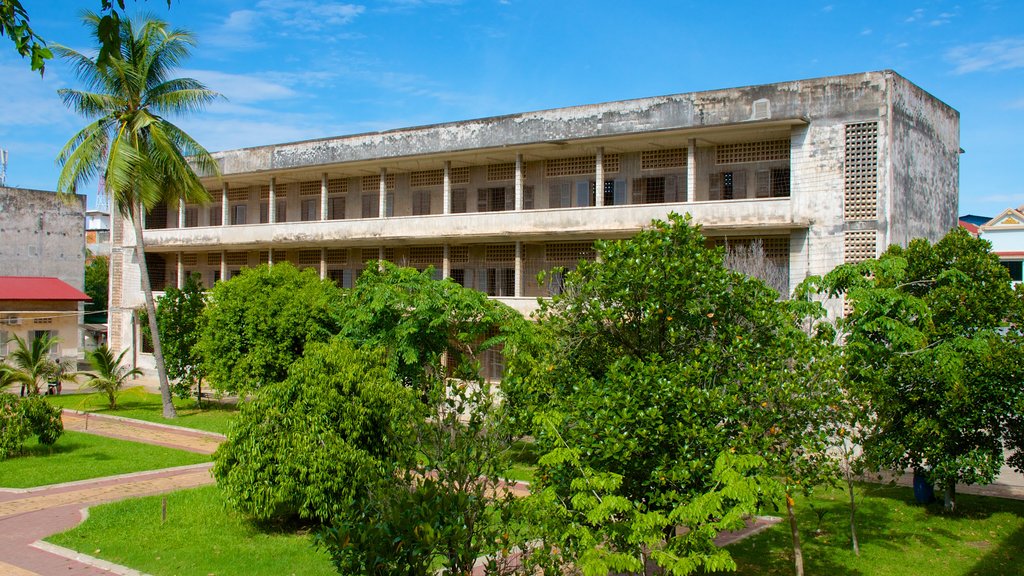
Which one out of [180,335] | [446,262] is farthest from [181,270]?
[446,262]

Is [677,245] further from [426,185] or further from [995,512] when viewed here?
[426,185]

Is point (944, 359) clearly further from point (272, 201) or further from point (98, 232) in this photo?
point (98, 232)

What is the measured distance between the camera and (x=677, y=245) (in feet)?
25.3

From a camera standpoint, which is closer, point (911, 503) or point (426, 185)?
point (911, 503)

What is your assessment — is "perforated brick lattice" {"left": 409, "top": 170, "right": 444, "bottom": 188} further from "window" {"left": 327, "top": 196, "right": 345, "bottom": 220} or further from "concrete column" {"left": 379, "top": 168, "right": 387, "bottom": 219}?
"window" {"left": 327, "top": 196, "right": 345, "bottom": 220}

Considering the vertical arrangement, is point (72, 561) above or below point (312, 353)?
below

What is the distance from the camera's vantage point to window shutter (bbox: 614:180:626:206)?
76.1 feet

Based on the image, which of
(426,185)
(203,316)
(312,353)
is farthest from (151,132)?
(312,353)

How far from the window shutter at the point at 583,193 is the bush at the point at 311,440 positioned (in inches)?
Result: 513

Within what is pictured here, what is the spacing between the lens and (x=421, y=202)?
88.7 feet

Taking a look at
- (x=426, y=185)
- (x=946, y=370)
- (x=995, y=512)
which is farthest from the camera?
(x=426, y=185)

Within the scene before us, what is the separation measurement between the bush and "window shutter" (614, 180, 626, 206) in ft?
42.2

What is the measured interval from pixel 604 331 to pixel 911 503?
9.01 meters

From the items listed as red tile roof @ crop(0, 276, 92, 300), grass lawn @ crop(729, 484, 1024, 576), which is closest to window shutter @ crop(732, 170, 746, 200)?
grass lawn @ crop(729, 484, 1024, 576)
